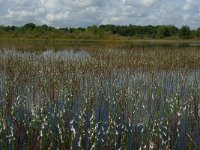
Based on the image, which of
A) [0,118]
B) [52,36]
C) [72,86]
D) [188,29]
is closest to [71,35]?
[52,36]

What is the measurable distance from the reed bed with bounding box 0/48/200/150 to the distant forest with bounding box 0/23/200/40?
5609 cm

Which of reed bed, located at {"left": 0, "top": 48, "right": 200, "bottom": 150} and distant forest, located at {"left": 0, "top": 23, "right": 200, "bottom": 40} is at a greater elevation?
distant forest, located at {"left": 0, "top": 23, "right": 200, "bottom": 40}

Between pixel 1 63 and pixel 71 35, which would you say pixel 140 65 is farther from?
pixel 71 35

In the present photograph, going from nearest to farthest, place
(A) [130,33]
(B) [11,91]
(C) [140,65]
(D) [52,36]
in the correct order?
(B) [11,91], (C) [140,65], (D) [52,36], (A) [130,33]

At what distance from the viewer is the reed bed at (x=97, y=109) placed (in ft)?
23.2

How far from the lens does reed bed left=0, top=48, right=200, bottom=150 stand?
7.08 meters

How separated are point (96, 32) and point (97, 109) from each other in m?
73.1

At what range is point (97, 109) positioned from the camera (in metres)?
10.9

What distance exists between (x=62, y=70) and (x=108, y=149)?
11143 millimetres

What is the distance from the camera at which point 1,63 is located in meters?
19.5

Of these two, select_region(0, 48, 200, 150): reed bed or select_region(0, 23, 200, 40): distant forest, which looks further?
select_region(0, 23, 200, 40): distant forest

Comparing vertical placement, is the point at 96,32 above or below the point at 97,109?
above

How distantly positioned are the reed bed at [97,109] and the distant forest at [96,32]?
56.1 meters

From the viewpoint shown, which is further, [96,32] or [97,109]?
[96,32]
